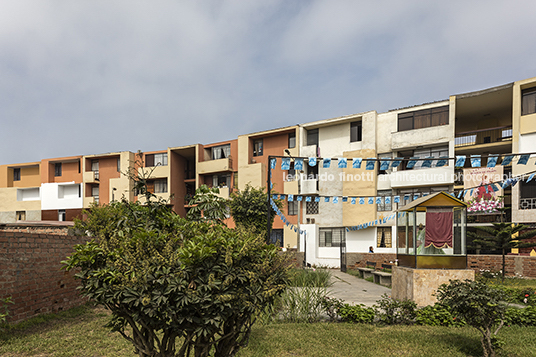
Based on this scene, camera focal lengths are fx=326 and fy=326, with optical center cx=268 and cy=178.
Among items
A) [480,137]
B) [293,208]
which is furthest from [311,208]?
[480,137]

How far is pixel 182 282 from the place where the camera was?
3.03 m

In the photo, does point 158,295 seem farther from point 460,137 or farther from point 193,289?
point 460,137

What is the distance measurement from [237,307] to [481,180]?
2759 cm

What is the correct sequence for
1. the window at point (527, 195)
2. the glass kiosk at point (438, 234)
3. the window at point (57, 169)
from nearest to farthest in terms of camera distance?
the glass kiosk at point (438, 234), the window at point (527, 195), the window at point (57, 169)

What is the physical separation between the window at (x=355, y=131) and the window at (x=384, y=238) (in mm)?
8423

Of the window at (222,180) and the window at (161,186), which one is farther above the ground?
the window at (222,180)

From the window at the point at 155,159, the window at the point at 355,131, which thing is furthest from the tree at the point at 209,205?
the window at the point at 155,159

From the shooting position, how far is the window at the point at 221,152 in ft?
119

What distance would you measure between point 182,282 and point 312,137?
30.8m

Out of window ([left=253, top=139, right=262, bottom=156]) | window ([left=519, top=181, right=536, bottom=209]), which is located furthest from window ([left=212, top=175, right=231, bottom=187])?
window ([left=519, top=181, right=536, bottom=209])

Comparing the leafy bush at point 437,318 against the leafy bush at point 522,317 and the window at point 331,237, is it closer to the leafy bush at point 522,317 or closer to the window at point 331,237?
the leafy bush at point 522,317

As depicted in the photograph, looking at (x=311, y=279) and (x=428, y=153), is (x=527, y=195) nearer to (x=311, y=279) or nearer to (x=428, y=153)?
(x=428, y=153)

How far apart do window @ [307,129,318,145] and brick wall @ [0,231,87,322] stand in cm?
2590

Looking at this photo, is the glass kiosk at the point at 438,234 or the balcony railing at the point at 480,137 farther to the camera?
the balcony railing at the point at 480,137
